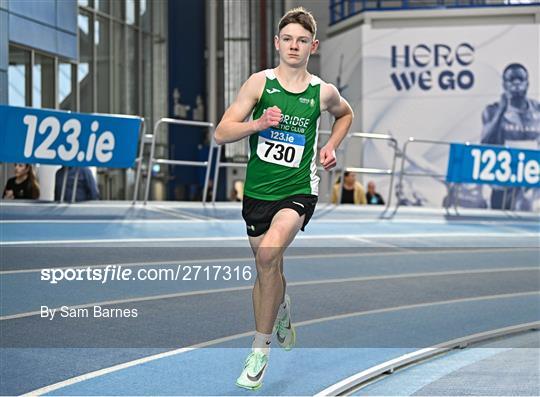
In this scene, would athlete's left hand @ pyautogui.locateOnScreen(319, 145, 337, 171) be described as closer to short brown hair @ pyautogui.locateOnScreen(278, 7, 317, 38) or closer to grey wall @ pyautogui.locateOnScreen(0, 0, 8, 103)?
short brown hair @ pyautogui.locateOnScreen(278, 7, 317, 38)

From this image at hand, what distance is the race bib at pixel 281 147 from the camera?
4711mm

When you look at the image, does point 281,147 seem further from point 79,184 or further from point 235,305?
point 79,184

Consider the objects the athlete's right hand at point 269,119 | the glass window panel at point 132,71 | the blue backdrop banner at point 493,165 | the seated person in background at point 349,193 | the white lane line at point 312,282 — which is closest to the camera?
the athlete's right hand at point 269,119

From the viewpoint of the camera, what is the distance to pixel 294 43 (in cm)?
451

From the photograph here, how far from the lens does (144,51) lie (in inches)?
1163

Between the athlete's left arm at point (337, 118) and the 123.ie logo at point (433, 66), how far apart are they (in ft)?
70.9

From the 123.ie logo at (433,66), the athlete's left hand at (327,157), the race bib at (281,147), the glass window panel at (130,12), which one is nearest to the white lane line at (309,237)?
the race bib at (281,147)

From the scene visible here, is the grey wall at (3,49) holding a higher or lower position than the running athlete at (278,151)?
higher

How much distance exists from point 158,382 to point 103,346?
0.81m

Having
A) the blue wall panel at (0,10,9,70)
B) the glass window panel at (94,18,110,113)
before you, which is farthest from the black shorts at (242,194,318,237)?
the glass window panel at (94,18,110,113)

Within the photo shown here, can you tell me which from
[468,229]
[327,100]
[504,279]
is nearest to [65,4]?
[468,229]

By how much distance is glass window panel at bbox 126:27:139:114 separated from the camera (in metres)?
27.7

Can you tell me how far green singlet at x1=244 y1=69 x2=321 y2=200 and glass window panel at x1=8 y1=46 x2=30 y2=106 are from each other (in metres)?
15.3

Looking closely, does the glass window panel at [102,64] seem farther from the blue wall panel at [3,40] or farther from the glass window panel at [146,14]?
the blue wall panel at [3,40]
